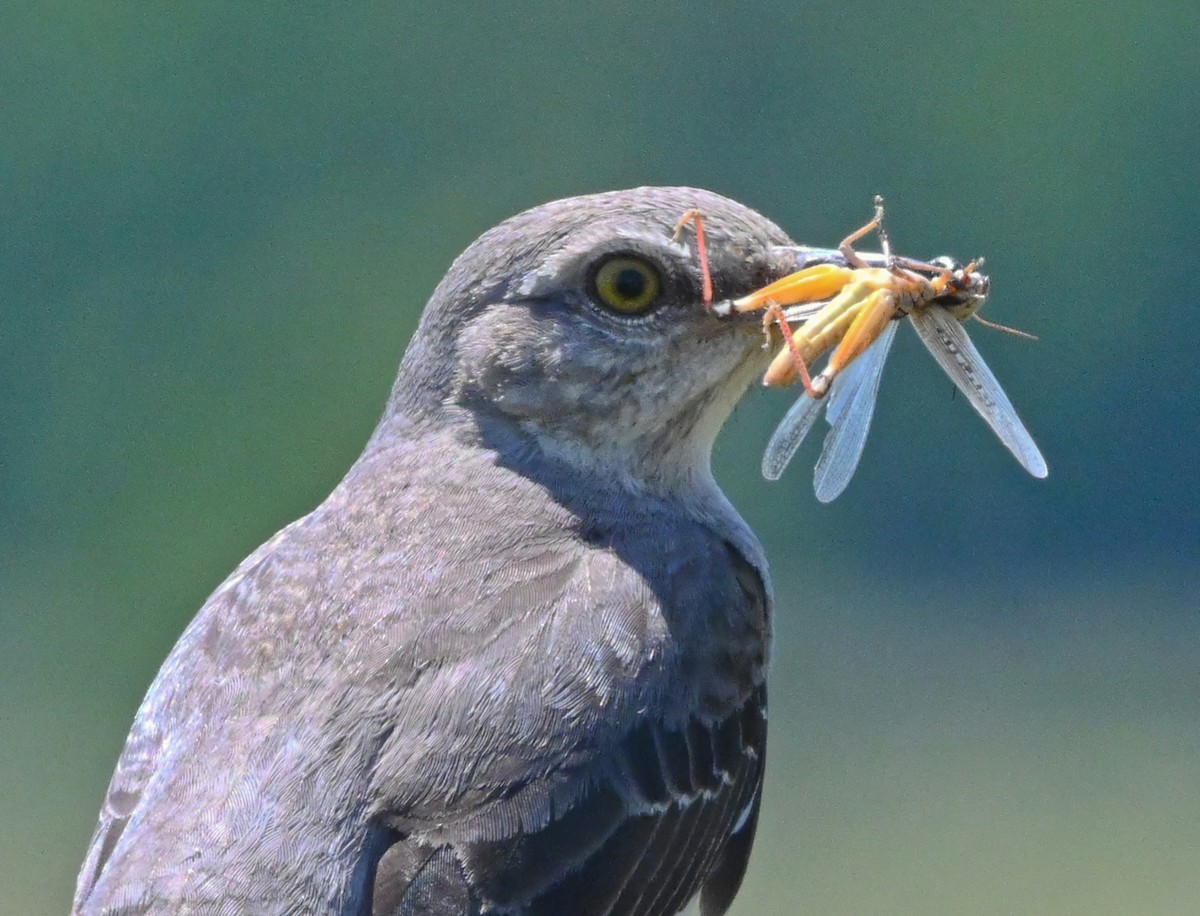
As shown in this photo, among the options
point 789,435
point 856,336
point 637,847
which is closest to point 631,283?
point 856,336

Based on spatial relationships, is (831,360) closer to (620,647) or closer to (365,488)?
(620,647)

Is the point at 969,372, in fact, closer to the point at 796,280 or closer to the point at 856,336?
the point at 856,336

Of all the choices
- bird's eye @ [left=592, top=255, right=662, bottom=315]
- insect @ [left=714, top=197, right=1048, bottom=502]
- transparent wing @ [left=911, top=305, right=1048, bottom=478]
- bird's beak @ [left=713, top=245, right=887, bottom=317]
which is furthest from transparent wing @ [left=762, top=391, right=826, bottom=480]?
bird's eye @ [left=592, top=255, right=662, bottom=315]

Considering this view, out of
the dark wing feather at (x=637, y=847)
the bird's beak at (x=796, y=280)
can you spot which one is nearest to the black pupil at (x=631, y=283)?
the bird's beak at (x=796, y=280)

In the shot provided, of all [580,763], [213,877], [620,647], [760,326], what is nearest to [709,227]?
[760,326]

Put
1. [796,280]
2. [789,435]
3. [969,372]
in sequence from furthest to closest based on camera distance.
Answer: [789,435]
[969,372]
[796,280]

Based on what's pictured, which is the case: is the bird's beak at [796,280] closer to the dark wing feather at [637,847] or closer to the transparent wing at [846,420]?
the transparent wing at [846,420]

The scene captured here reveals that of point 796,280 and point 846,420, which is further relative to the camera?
point 846,420

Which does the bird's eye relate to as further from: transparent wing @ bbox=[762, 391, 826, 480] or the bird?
transparent wing @ bbox=[762, 391, 826, 480]
